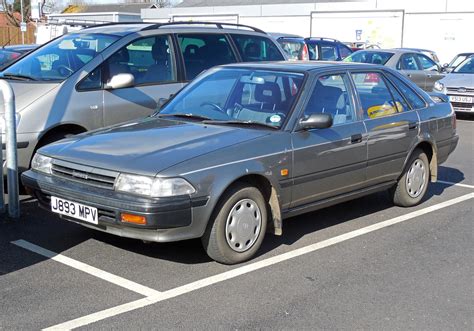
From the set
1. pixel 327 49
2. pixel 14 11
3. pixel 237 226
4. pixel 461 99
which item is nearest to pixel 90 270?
pixel 237 226

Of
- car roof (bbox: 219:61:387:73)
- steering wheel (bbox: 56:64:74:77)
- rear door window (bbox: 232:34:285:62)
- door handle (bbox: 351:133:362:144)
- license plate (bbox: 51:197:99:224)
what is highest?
rear door window (bbox: 232:34:285:62)

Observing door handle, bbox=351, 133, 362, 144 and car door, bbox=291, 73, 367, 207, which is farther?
door handle, bbox=351, 133, 362, 144

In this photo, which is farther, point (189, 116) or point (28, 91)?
point (28, 91)

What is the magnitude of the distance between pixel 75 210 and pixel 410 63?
12.8 meters

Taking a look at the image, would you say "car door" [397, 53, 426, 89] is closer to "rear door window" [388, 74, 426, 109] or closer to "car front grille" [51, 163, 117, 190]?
"rear door window" [388, 74, 426, 109]

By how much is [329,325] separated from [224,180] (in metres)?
1.33

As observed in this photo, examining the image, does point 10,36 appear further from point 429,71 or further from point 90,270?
point 90,270

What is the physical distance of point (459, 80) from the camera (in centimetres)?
1516

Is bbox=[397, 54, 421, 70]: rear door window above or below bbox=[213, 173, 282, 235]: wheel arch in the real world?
above

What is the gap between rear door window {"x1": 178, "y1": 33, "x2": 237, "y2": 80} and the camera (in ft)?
25.9

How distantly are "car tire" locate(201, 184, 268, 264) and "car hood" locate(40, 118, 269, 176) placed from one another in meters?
0.42

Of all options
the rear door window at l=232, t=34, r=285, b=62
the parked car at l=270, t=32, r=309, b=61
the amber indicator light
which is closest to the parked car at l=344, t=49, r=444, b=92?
the parked car at l=270, t=32, r=309, b=61

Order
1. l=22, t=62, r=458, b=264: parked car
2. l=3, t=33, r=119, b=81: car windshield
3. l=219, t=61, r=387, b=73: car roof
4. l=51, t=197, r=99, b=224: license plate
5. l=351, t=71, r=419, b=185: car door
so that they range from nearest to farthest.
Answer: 1. l=22, t=62, r=458, b=264: parked car
2. l=51, t=197, r=99, b=224: license plate
3. l=219, t=61, r=387, b=73: car roof
4. l=351, t=71, r=419, b=185: car door
5. l=3, t=33, r=119, b=81: car windshield

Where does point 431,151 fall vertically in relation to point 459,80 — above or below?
below
